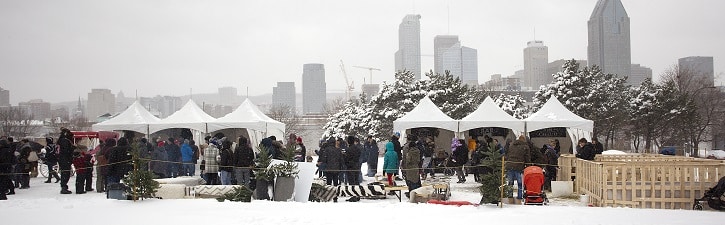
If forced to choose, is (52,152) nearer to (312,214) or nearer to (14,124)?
(312,214)

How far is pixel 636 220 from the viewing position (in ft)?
29.8

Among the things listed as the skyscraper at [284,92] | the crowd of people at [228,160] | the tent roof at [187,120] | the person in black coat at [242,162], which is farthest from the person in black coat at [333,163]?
the skyscraper at [284,92]

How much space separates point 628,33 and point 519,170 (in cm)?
17112

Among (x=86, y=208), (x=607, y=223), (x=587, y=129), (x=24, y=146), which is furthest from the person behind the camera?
(x=587, y=129)

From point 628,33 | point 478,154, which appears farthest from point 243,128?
point 628,33

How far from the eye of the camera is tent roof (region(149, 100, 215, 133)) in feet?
75.1

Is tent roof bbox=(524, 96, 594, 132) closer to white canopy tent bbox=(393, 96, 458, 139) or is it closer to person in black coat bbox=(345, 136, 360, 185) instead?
white canopy tent bbox=(393, 96, 458, 139)

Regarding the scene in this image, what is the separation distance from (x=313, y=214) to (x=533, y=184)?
4126 mm

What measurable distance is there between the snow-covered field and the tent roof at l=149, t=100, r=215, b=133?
11746mm

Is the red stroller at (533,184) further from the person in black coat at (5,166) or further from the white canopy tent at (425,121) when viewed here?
the white canopy tent at (425,121)

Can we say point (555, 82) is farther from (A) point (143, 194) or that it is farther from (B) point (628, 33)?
(B) point (628, 33)

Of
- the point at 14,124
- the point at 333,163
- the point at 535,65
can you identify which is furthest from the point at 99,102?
the point at 333,163

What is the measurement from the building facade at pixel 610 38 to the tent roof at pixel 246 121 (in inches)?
5567

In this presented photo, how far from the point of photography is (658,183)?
38.5 feet
